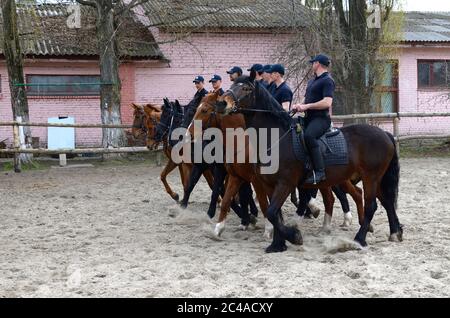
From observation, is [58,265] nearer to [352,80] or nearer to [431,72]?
[352,80]

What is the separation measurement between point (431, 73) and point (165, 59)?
10.3m

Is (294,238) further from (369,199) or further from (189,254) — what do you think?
(189,254)

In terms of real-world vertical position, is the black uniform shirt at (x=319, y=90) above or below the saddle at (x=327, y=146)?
above

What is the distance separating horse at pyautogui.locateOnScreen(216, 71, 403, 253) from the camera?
261 inches

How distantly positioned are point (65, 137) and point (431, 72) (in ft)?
45.3

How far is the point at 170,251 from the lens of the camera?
22.2 feet

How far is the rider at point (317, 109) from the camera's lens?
6.64m

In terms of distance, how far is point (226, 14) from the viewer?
20438mm

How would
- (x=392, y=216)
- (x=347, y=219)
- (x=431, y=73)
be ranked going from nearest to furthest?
(x=392, y=216) → (x=347, y=219) → (x=431, y=73)

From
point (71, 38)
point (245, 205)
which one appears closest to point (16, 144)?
point (71, 38)

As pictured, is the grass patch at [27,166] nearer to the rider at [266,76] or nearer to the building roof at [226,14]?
the building roof at [226,14]

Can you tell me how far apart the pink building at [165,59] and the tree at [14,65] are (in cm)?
183

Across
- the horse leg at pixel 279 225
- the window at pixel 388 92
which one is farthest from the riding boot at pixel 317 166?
the window at pixel 388 92
